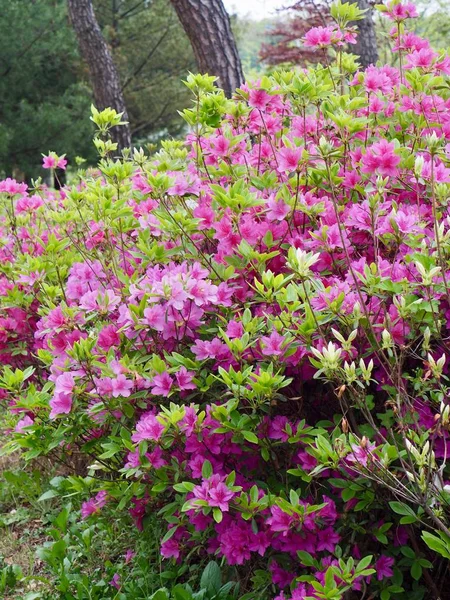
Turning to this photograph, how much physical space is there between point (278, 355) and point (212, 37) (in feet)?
13.1

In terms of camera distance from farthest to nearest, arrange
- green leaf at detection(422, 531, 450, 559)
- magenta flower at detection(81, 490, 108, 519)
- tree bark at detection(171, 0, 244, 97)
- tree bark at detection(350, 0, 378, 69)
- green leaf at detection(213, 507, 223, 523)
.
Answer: tree bark at detection(350, 0, 378, 69) < tree bark at detection(171, 0, 244, 97) < magenta flower at detection(81, 490, 108, 519) < green leaf at detection(213, 507, 223, 523) < green leaf at detection(422, 531, 450, 559)

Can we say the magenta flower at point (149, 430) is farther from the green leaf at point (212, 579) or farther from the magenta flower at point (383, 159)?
the magenta flower at point (383, 159)

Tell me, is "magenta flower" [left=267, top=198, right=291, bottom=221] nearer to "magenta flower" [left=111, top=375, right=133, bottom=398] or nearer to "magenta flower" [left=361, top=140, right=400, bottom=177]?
"magenta flower" [left=361, top=140, right=400, bottom=177]

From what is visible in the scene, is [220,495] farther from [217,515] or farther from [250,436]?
[250,436]

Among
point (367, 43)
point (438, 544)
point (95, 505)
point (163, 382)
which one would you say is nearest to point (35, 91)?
point (367, 43)

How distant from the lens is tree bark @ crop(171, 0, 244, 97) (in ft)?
16.3

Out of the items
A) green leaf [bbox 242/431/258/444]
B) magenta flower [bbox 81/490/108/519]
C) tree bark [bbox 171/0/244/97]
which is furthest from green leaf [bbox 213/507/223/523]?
tree bark [bbox 171/0/244/97]

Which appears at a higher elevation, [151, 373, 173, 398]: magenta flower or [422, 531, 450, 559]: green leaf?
[151, 373, 173, 398]: magenta flower

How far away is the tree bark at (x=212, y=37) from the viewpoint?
4.98m

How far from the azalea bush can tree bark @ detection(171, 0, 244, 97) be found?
2815 mm

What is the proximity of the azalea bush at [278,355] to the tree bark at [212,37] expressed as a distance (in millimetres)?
2815

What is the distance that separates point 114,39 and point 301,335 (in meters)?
15.4

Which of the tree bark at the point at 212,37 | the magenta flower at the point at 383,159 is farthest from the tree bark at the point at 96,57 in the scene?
the magenta flower at the point at 383,159

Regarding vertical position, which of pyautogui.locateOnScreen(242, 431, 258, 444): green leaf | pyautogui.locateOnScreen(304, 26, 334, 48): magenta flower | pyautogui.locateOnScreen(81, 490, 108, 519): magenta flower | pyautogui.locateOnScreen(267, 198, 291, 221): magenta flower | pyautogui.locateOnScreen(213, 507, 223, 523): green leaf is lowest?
pyautogui.locateOnScreen(81, 490, 108, 519): magenta flower
